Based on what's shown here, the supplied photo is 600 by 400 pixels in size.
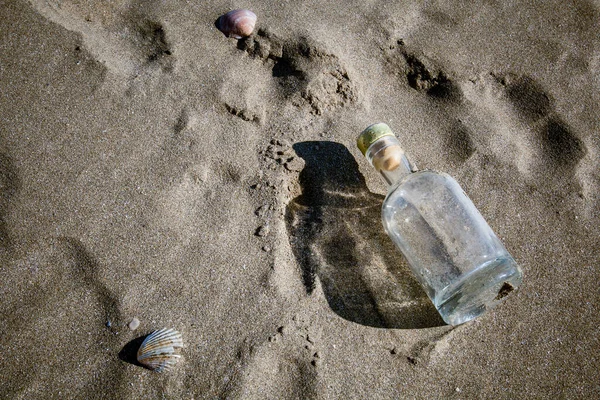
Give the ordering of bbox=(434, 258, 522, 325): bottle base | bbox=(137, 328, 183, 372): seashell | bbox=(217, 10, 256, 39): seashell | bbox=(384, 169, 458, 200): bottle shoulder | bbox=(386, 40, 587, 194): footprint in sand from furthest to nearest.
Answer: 1. bbox=(217, 10, 256, 39): seashell
2. bbox=(386, 40, 587, 194): footprint in sand
3. bbox=(384, 169, 458, 200): bottle shoulder
4. bbox=(434, 258, 522, 325): bottle base
5. bbox=(137, 328, 183, 372): seashell

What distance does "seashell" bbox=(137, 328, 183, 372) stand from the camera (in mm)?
1354

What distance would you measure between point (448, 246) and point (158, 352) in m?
1.02

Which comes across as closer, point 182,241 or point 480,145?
point 182,241

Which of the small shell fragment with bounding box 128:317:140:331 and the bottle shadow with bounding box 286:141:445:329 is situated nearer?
the small shell fragment with bounding box 128:317:140:331

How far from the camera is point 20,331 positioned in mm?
1405

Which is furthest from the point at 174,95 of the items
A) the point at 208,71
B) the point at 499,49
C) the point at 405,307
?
the point at 499,49

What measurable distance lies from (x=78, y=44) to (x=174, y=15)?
443 mm

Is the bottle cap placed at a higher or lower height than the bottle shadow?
higher

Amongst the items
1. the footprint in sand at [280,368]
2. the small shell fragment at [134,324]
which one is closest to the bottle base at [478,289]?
the footprint in sand at [280,368]

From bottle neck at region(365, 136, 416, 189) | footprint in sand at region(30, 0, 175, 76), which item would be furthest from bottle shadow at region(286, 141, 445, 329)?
footprint in sand at region(30, 0, 175, 76)

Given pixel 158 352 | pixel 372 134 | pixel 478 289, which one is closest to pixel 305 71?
pixel 372 134

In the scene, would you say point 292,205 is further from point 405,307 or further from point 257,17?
point 257,17

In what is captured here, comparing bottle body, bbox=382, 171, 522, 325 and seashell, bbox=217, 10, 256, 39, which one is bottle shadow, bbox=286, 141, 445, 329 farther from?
seashell, bbox=217, 10, 256, 39

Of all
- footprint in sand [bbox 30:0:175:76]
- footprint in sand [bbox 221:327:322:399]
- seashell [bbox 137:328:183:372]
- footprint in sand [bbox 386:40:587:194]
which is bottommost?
seashell [bbox 137:328:183:372]
